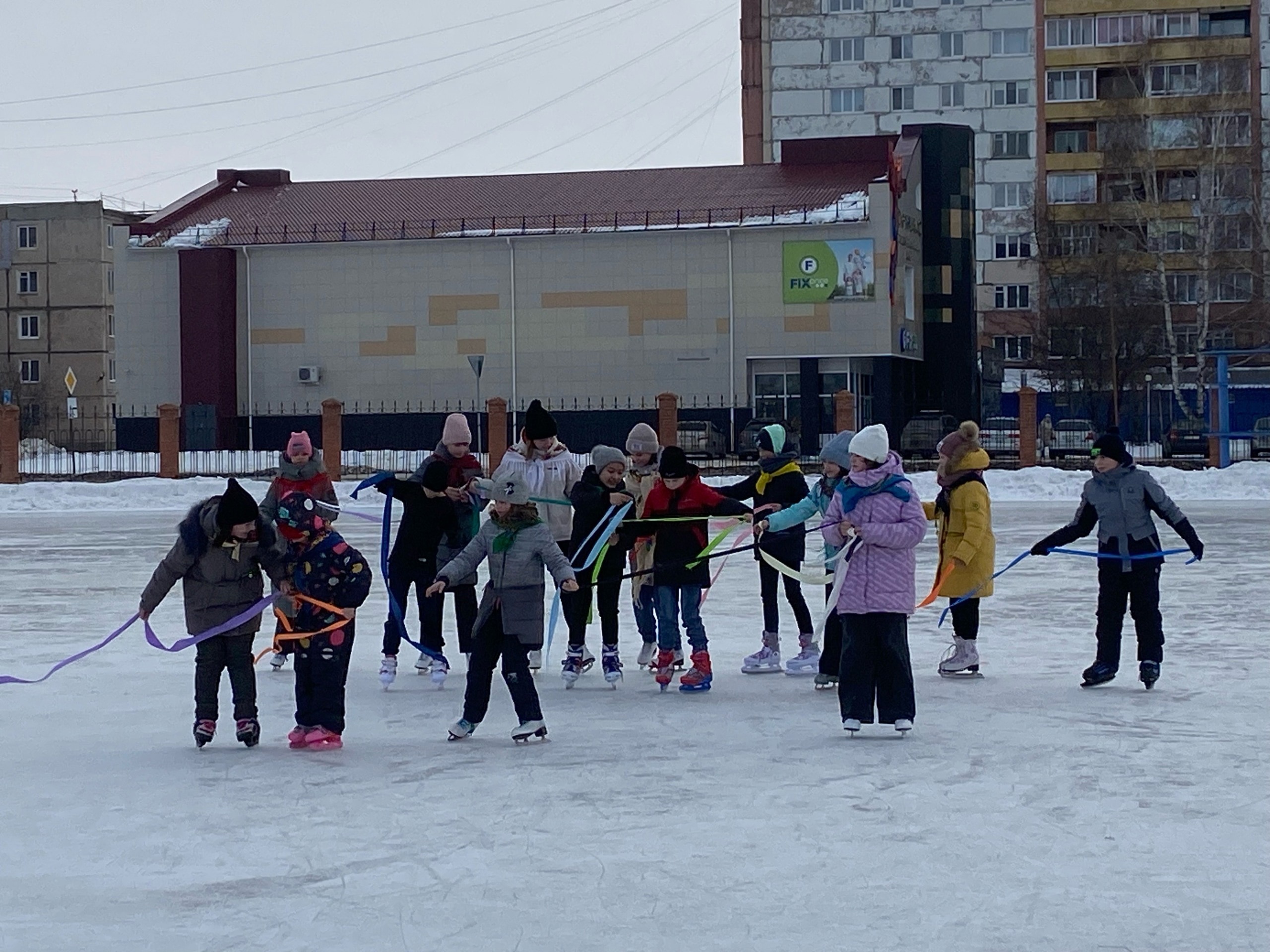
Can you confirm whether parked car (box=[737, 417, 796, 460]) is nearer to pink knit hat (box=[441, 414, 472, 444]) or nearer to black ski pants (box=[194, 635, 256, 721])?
pink knit hat (box=[441, 414, 472, 444])

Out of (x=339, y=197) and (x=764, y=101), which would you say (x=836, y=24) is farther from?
(x=339, y=197)

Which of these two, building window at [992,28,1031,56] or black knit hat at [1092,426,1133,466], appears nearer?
black knit hat at [1092,426,1133,466]

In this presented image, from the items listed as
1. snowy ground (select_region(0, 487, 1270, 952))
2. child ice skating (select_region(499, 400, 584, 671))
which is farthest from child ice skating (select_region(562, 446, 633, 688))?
snowy ground (select_region(0, 487, 1270, 952))

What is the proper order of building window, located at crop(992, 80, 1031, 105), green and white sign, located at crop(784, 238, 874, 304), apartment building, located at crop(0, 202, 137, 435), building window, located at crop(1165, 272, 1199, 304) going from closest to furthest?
green and white sign, located at crop(784, 238, 874, 304) < building window, located at crop(1165, 272, 1199, 304) < building window, located at crop(992, 80, 1031, 105) < apartment building, located at crop(0, 202, 137, 435)

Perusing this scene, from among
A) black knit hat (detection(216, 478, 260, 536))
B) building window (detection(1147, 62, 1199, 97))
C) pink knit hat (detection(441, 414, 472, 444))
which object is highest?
building window (detection(1147, 62, 1199, 97))

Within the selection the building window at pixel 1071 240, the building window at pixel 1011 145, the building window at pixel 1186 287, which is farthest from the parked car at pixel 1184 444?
the building window at pixel 1011 145

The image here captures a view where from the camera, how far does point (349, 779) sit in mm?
7910

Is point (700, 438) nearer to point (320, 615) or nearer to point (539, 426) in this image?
point (539, 426)

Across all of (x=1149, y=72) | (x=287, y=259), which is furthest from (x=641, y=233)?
(x=1149, y=72)

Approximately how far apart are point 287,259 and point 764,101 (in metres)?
39.4

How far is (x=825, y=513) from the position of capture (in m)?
10.2

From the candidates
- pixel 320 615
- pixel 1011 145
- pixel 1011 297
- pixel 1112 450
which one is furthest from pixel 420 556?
pixel 1011 145

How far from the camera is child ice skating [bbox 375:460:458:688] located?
36.2 feet

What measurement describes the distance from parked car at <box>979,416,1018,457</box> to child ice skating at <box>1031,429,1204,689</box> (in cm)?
2840
